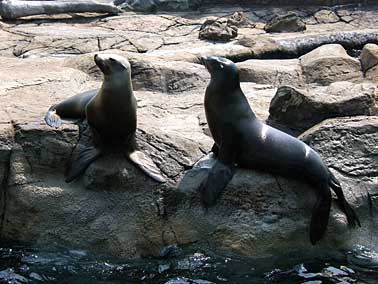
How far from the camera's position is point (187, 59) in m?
8.28

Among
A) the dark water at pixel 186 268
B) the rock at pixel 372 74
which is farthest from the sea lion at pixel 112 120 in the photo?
the rock at pixel 372 74

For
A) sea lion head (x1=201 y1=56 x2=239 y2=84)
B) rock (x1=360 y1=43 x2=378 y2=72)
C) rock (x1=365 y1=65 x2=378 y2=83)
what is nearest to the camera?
sea lion head (x1=201 y1=56 x2=239 y2=84)

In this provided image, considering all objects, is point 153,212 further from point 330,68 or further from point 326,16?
point 326,16

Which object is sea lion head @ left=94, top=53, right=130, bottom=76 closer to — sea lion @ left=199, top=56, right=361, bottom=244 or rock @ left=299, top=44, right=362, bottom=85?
sea lion @ left=199, top=56, right=361, bottom=244

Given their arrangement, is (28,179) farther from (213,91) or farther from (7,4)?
(7,4)

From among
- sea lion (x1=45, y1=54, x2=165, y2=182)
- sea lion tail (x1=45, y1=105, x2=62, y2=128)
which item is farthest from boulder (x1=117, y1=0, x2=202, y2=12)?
sea lion (x1=45, y1=54, x2=165, y2=182)

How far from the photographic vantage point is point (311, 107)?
5539 millimetres

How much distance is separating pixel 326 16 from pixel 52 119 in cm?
777

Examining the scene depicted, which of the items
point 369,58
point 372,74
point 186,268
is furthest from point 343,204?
point 369,58

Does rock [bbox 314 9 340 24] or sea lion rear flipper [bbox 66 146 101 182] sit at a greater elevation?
sea lion rear flipper [bbox 66 146 101 182]

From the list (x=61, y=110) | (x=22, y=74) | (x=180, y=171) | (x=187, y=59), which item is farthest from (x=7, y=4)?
(x=180, y=171)

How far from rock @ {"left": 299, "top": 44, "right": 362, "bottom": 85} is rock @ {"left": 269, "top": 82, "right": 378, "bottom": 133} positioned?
1894mm

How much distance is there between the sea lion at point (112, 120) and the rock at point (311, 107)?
1.17 metres

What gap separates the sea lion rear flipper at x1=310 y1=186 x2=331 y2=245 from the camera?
478cm
